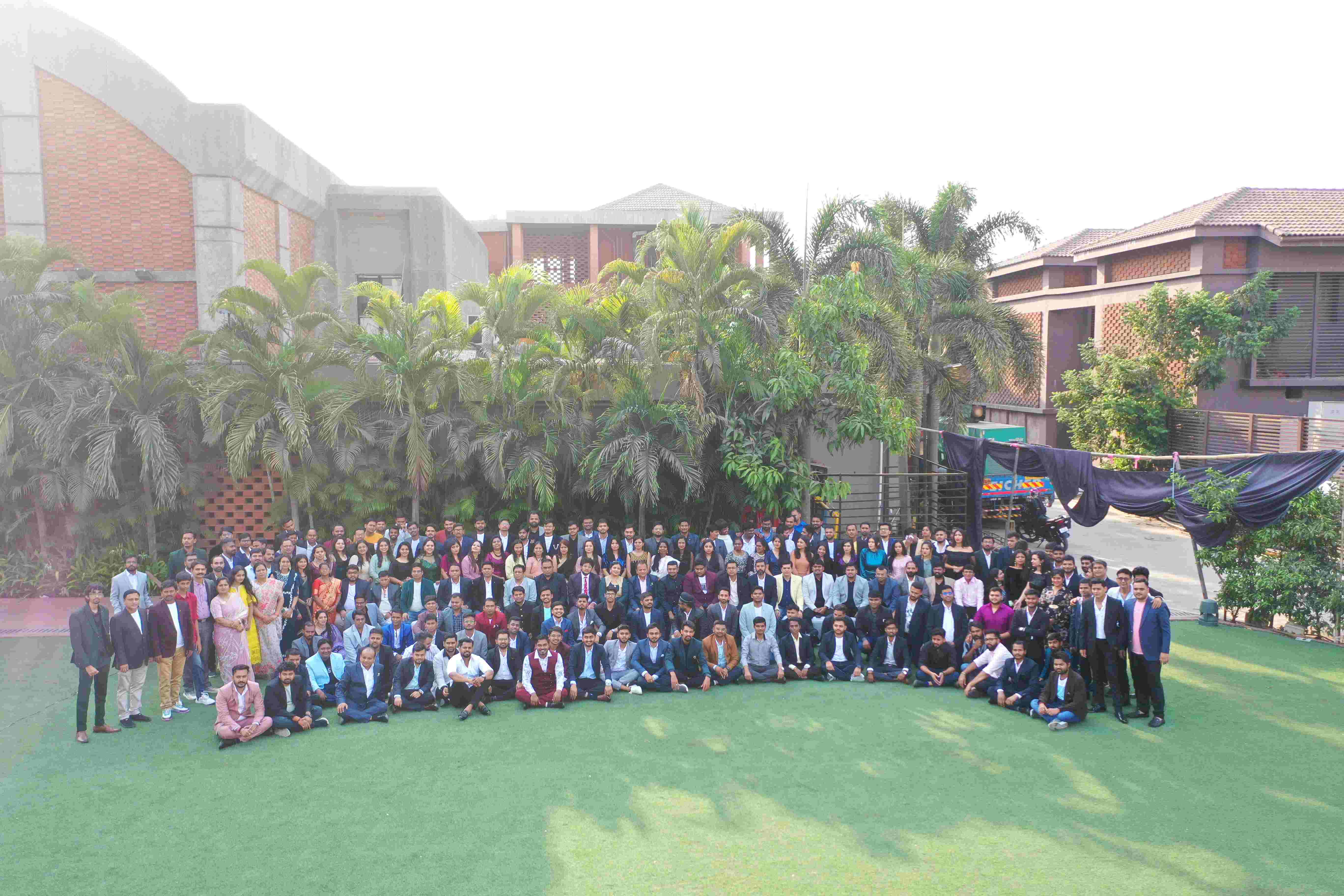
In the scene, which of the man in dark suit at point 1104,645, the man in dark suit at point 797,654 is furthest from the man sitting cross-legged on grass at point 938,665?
the man in dark suit at point 1104,645

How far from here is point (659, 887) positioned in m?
6.33

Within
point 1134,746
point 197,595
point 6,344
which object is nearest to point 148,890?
point 197,595

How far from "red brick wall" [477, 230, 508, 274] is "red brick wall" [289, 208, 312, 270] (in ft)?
53.4

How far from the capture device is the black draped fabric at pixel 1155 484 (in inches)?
459

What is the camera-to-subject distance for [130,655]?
9320 mm

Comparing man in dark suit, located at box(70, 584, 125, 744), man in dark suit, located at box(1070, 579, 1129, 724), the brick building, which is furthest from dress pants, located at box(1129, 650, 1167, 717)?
the brick building

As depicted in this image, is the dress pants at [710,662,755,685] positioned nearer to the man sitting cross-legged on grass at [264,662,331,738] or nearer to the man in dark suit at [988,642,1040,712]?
the man in dark suit at [988,642,1040,712]

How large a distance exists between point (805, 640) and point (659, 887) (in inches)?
209

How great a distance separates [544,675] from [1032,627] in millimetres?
5489

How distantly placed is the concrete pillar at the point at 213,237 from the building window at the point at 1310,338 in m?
24.1

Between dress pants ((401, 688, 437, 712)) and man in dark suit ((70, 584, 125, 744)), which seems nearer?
man in dark suit ((70, 584, 125, 744))

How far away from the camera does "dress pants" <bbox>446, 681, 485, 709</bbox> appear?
32.7ft

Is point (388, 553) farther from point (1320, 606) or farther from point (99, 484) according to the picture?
point (1320, 606)

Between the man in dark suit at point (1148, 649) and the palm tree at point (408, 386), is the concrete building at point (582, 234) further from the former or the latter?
the man in dark suit at point (1148, 649)
